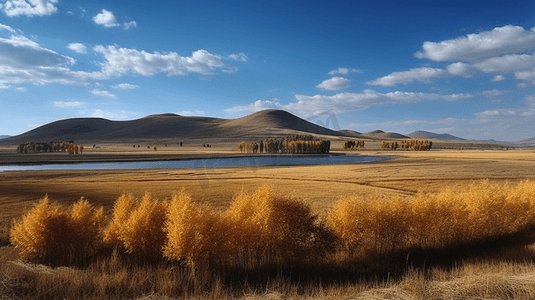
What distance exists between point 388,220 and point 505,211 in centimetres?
848

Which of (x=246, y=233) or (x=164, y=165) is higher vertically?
(x=246, y=233)

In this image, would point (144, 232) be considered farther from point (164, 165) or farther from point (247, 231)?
point (164, 165)

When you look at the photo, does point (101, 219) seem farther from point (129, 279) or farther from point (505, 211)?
point (505, 211)

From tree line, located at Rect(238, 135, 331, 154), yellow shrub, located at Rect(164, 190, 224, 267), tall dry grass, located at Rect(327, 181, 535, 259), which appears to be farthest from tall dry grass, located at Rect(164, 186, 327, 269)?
tree line, located at Rect(238, 135, 331, 154)

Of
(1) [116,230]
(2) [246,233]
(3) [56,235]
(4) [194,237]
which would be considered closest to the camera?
(4) [194,237]

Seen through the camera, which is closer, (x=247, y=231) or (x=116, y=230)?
(x=247, y=231)

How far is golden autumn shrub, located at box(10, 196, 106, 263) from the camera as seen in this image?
583 inches

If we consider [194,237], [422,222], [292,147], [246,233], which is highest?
[292,147]

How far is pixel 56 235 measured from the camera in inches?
602

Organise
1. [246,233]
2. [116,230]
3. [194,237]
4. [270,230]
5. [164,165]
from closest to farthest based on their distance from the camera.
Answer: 1. [194,237]
2. [246,233]
3. [270,230]
4. [116,230]
5. [164,165]

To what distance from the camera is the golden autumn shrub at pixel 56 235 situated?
14.8 metres

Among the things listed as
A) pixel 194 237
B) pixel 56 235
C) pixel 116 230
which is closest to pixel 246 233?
pixel 194 237

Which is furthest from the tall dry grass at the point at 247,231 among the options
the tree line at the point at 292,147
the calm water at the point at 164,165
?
the tree line at the point at 292,147

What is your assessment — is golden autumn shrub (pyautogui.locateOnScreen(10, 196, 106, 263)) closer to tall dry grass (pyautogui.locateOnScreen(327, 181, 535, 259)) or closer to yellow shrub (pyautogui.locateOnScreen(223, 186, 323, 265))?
yellow shrub (pyautogui.locateOnScreen(223, 186, 323, 265))
